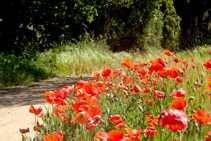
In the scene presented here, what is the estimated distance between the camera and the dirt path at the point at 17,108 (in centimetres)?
297

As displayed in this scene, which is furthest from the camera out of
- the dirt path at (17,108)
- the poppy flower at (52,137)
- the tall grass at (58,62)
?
the tall grass at (58,62)

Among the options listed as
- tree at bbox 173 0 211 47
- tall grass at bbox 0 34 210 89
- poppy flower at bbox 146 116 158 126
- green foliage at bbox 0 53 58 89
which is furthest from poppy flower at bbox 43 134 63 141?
tree at bbox 173 0 211 47

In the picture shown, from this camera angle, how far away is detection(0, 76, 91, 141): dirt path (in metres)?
2.97

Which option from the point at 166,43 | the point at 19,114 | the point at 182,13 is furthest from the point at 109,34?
the point at 19,114

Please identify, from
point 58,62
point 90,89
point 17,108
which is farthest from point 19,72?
point 90,89

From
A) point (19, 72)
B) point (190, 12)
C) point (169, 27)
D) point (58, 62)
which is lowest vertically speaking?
point (19, 72)

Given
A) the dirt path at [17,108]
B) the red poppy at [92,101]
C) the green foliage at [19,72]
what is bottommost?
the dirt path at [17,108]

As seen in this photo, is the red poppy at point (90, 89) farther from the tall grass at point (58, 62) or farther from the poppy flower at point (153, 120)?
the tall grass at point (58, 62)

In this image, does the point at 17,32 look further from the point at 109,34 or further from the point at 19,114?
the point at 19,114

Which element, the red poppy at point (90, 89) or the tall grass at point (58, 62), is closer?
the red poppy at point (90, 89)

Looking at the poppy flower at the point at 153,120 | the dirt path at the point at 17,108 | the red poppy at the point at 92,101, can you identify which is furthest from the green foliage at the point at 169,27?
the red poppy at the point at 92,101

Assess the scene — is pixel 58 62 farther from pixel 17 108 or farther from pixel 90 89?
pixel 90 89

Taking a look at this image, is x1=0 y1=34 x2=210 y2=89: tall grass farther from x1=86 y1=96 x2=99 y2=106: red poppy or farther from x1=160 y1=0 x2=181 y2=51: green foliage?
x1=160 y1=0 x2=181 y2=51: green foliage

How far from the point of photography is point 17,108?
171 inches
